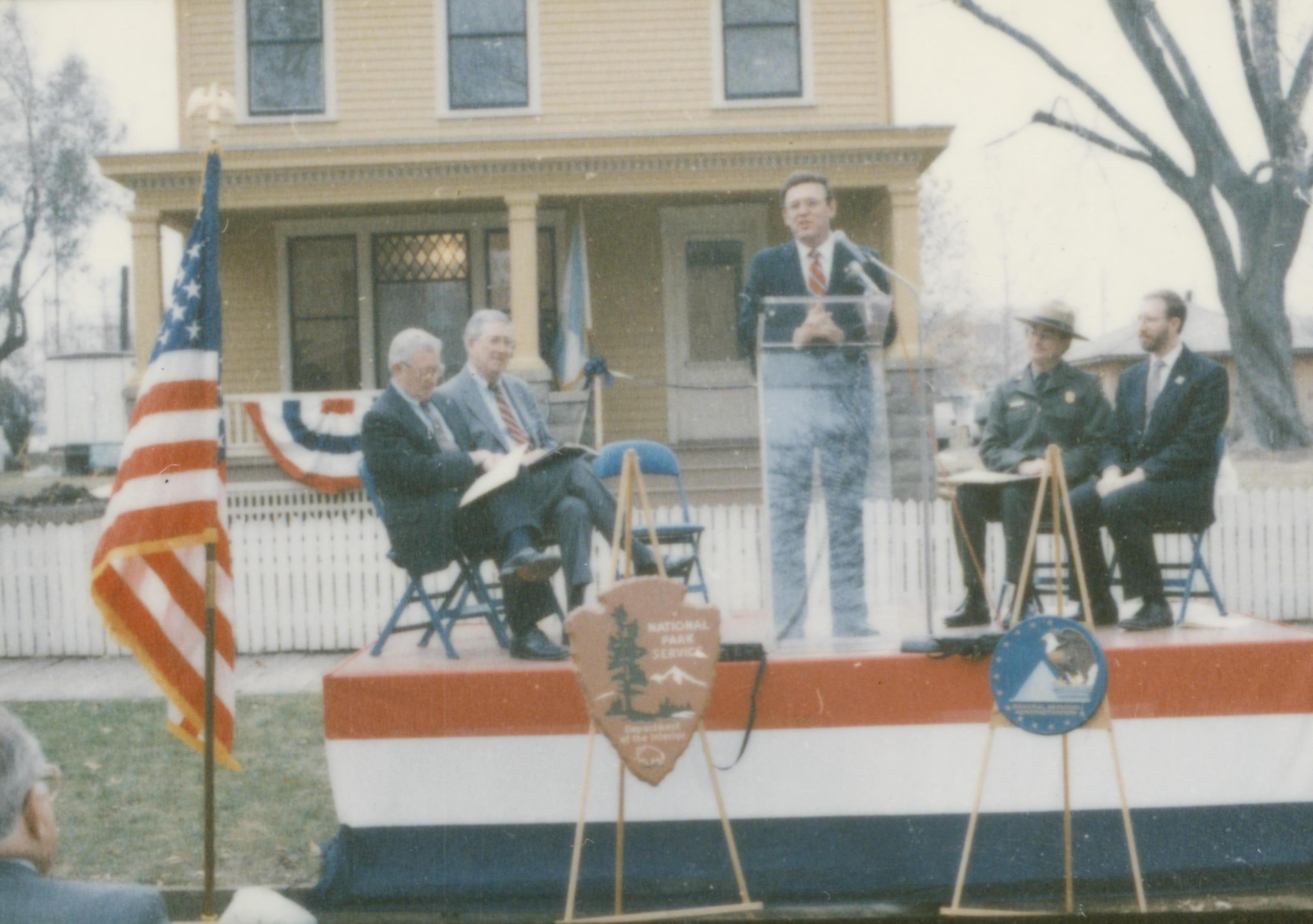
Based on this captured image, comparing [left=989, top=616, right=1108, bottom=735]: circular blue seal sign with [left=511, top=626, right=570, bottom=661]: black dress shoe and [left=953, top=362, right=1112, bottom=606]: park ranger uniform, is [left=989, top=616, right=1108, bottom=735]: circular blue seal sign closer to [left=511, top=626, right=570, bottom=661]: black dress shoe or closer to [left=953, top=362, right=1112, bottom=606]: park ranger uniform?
[left=953, top=362, right=1112, bottom=606]: park ranger uniform

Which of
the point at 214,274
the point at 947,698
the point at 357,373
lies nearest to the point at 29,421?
the point at 357,373

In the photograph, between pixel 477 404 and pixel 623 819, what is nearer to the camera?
pixel 623 819

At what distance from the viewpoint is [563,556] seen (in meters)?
4.19

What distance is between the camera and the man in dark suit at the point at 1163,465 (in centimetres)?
427

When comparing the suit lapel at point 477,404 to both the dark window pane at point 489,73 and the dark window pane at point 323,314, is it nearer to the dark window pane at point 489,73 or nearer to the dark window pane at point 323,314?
the dark window pane at point 489,73

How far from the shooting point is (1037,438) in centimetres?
441

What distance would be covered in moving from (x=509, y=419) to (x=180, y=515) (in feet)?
4.62

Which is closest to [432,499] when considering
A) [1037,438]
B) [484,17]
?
[1037,438]

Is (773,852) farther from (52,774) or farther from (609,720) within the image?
(52,774)

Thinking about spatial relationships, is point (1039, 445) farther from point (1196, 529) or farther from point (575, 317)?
point (575, 317)

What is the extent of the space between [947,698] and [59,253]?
4980mm

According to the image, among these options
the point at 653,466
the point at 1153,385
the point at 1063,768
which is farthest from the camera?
the point at 653,466

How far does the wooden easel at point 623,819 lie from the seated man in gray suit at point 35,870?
1746 mm

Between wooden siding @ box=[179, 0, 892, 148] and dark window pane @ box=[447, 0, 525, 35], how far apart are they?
0.18m
